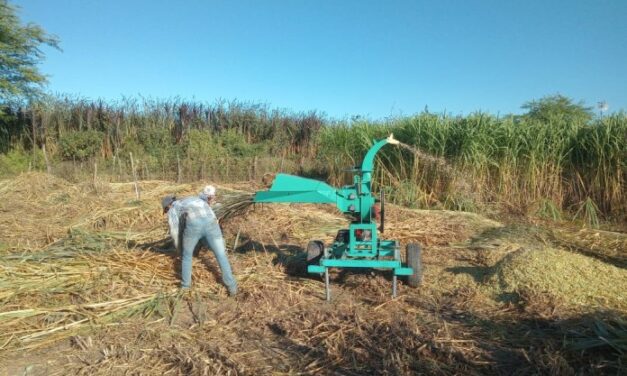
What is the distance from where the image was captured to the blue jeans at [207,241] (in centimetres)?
482

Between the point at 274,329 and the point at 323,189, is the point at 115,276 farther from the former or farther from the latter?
the point at 323,189

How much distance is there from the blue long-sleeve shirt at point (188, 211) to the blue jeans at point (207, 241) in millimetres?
51

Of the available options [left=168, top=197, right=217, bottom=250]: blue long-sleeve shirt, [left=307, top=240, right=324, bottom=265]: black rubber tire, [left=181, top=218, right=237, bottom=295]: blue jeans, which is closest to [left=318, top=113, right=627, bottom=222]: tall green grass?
[left=307, top=240, right=324, bottom=265]: black rubber tire

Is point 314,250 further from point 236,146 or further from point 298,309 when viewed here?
point 236,146

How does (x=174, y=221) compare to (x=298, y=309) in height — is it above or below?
above

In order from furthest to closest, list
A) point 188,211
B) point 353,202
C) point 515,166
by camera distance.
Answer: point 515,166 < point 353,202 < point 188,211

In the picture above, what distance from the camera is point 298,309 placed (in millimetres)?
4504

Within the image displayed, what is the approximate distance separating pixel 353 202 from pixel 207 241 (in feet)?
5.16

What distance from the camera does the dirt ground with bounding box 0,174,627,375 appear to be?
3410mm

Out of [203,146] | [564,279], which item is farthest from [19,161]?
[564,279]

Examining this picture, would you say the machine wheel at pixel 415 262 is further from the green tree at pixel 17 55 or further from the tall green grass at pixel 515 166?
the green tree at pixel 17 55

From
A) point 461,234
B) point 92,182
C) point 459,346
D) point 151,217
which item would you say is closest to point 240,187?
point 92,182

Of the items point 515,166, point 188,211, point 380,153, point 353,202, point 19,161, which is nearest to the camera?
point 188,211

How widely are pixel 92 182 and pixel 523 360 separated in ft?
35.9
